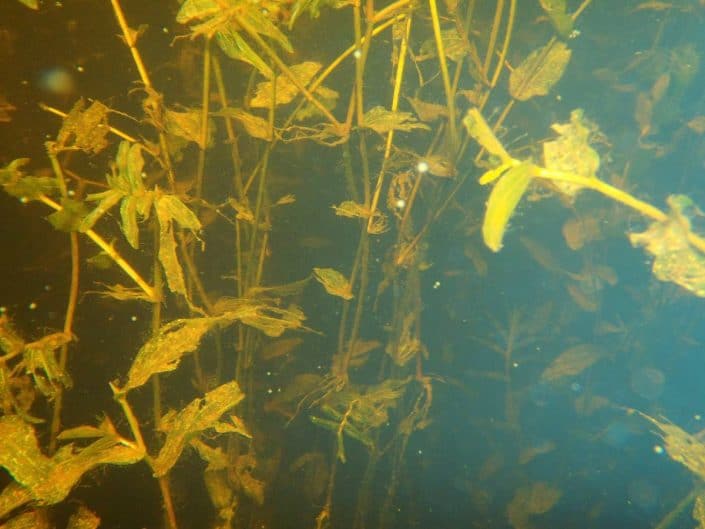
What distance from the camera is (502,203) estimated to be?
3.84 feet

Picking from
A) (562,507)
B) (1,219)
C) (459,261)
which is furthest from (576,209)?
(1,219)

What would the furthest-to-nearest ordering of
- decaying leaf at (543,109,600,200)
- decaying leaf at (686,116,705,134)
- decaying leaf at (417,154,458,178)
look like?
decaying leaf at (686,116,705,134) < decaying leaf at (417,154,458,178) < decaying leaf at (543,109,600,200)

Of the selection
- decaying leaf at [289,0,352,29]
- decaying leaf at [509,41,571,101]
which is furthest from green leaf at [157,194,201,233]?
decaying leaf at [509,41,571,101]

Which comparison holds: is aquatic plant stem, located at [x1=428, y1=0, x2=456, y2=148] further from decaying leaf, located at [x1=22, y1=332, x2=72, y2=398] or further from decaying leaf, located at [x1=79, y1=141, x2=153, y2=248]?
decaying leaf, located at [x1=22, y1=332, x2=72, y2=398]

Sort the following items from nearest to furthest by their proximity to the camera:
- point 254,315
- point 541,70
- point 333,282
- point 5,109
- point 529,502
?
point 254,315 → point 541,70 → point 333,282 → point 5,109 → point 529,502

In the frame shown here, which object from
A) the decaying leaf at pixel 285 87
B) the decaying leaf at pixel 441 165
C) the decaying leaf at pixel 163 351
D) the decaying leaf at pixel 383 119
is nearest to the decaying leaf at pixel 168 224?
the decaying leaf at pixel 163 351

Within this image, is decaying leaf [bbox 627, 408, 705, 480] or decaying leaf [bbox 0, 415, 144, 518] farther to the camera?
decaying leaf [bbox 627, 408, 705, 480]

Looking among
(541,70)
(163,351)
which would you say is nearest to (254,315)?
(163,351)

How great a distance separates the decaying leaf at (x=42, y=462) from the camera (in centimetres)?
162

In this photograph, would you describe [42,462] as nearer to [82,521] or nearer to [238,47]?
[82,521]

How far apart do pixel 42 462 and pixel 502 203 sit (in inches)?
73.3

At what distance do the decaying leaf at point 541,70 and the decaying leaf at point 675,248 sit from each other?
82 cm

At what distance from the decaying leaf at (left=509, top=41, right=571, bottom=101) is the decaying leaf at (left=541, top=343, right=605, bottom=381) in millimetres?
1717

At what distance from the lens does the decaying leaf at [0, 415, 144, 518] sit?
162 cm
